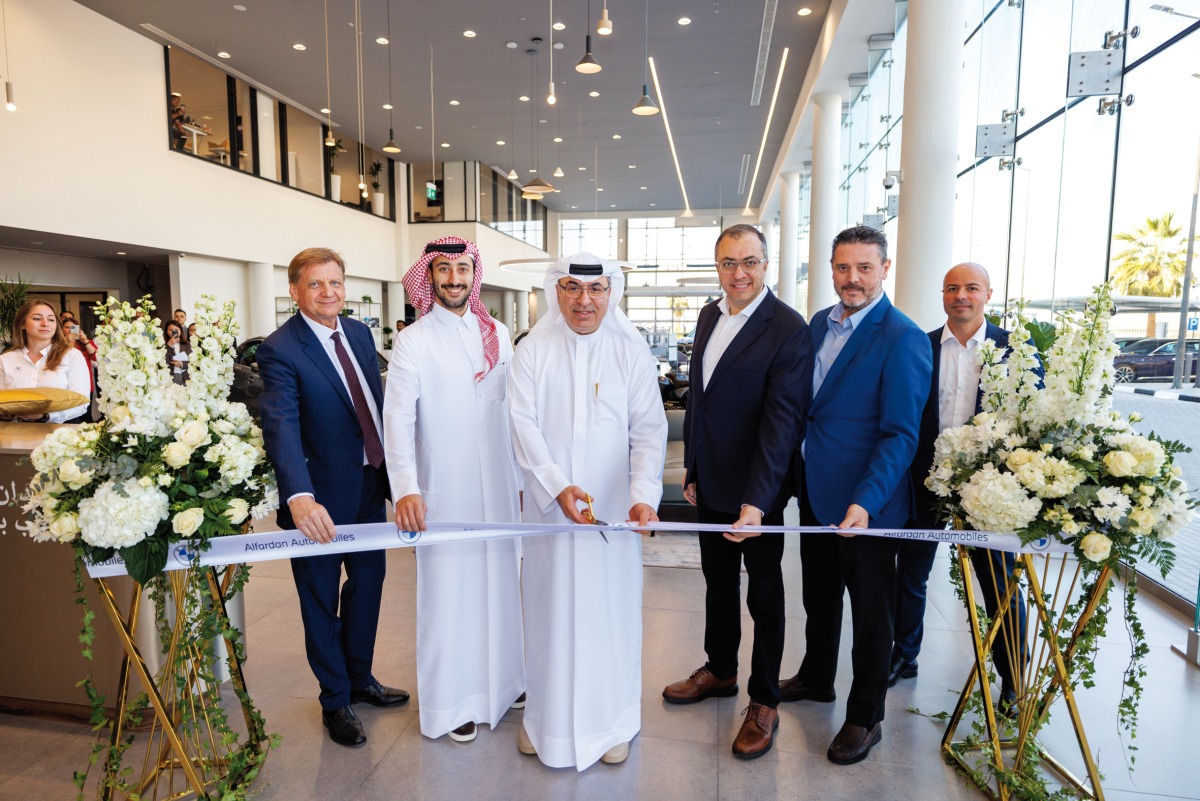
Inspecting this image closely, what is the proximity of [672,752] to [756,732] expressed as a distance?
0.32 meters

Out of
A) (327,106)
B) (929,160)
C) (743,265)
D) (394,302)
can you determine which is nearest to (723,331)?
(743,265)

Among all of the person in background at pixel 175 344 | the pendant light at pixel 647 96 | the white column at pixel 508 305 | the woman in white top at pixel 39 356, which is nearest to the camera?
the woman in white top at pixel 39 356

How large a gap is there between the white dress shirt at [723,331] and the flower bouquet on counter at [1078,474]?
778mm

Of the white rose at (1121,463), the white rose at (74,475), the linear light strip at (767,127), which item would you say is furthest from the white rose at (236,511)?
the linear light strip at (767,127)

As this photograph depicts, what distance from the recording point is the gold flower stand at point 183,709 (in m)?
2.09

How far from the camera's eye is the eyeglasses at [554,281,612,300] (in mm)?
2430

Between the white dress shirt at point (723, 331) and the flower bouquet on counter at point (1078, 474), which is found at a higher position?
the white dress shirt at point (723, 331)

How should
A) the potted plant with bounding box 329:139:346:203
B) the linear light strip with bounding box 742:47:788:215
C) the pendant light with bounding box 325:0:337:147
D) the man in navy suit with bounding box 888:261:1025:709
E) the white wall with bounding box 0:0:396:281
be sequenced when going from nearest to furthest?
the man in navy suit with bounding box 888:261:1025:709 < the white wall with bounding box 0:0:396:281 < the pendant light with bounding box 325:0:337:147 < the linear light strip with bounding box 742:47:788:215 < the potted plant with bounding box 329:139:346:203

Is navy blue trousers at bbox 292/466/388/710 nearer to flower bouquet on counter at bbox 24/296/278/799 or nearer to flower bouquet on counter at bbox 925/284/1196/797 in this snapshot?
flower bouquet on counter at bbox 24/296/278/799

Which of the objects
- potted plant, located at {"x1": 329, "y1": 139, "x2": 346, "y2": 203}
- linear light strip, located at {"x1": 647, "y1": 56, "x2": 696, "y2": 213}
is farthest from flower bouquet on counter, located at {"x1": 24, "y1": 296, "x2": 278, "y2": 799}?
potted plant, located at {"x1": 329, "y1": 139, "x2": 346, "y2": 203}

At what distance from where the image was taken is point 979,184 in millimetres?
6145

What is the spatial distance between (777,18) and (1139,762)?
32.9 ft

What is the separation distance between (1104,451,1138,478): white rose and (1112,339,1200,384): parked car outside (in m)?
2.36

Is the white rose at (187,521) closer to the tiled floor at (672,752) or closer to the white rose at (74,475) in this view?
the white rose at (74,475)
